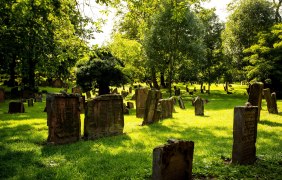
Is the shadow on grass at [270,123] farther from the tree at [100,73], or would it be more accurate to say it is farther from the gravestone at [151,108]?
the tree at [100,73]

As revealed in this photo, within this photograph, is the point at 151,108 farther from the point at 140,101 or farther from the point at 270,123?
the point at 270,123

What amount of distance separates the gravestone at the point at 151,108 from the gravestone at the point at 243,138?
700 cm

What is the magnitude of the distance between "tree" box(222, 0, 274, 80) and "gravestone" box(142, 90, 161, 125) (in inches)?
A: 1169

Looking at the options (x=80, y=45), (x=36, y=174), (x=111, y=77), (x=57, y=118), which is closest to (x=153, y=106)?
(x=80, y=45)

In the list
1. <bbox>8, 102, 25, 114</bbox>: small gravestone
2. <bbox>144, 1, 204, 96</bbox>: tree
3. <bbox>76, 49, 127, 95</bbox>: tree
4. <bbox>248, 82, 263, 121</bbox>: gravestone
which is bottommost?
<bbox>8, 102, 25, 114</bbox>: small gravestone

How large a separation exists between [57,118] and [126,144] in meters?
2.52

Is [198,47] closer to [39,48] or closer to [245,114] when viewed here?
[39,48]

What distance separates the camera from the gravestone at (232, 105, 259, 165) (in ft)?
26.8

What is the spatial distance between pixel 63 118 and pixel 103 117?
1.76 metres

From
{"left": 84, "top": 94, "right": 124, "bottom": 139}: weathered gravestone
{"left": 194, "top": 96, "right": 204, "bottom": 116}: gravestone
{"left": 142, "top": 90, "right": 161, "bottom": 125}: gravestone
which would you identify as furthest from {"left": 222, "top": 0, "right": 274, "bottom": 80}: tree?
{"left": 84, "top": 94, "right": 124, "bottom": 139}: weathered gravestone

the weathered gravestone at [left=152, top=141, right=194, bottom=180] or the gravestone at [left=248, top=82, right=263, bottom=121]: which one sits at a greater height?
the gravestone at [left=248, top=82, right=263, bottom=121]

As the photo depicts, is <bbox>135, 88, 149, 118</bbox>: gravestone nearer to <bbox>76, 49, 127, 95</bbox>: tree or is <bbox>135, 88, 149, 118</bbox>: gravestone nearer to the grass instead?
the grass

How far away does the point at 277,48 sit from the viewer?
119ft

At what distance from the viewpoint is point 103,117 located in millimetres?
11648
